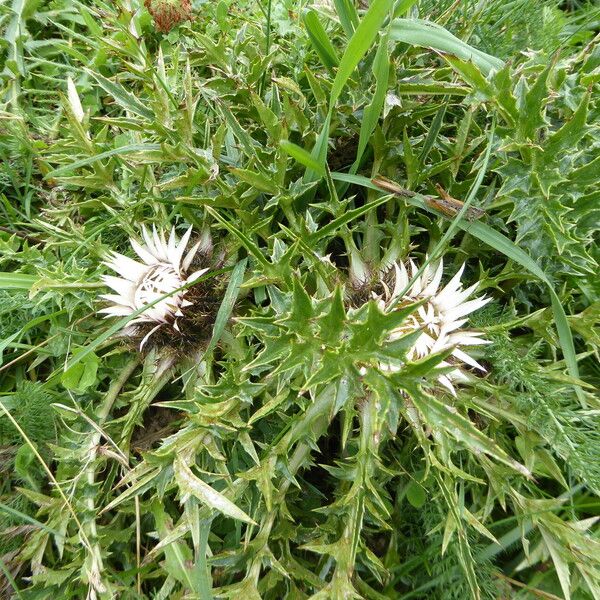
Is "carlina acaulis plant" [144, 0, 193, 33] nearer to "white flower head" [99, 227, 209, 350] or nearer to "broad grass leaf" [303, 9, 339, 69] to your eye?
"broad grass leaf" [303, 9, 339, 69]

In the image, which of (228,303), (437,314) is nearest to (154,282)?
(228,303)

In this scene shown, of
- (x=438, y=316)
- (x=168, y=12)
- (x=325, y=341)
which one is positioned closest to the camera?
(x=325, y=341)

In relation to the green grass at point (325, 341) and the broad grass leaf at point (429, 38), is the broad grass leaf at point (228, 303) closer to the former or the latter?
the green grass at point (325, 341)

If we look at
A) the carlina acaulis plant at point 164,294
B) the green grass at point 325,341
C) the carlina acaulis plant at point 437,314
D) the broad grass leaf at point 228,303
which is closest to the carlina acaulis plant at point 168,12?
the green grass at point 325,341

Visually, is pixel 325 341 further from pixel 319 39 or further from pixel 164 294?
pixel 319 39

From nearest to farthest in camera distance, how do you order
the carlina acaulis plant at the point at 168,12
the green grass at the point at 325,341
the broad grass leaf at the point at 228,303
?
the green grass at the point at 325,341 < the broad grass leaf at the point at 228,303 < the carlina acaulis plant at the point at 168,12

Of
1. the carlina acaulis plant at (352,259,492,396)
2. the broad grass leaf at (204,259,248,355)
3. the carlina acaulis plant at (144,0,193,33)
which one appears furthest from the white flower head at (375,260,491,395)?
the carlina acaulis plant at (144,0,193,33)

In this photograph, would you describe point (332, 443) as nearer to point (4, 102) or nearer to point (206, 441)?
point (206, 441)
